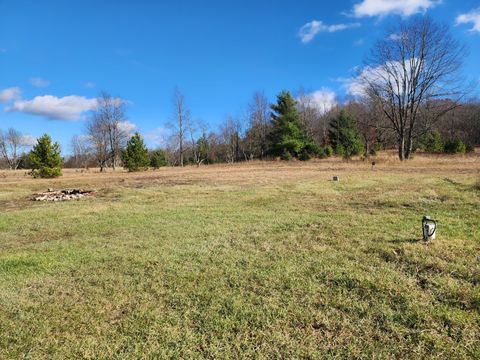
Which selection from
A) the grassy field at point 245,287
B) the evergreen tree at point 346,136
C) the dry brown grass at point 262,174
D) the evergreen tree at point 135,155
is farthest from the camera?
the evergreen tree at point 346,136

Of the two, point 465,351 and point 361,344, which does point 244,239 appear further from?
point 465,351

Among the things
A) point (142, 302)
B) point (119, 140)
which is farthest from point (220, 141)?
point (142, 302)

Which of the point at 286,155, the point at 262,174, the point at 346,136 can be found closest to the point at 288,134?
the point at 286,155

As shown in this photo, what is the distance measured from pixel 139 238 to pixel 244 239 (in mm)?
1958

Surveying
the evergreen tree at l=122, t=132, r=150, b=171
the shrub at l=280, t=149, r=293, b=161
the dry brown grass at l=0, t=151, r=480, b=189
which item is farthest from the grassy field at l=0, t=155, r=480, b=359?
the shrub at l=280, t=149, r=293, b=161

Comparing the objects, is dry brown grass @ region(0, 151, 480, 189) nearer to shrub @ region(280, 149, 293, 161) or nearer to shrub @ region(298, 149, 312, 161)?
shrub @ region(280, 149, 293, 161)

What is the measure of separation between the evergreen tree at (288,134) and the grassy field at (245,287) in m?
29.4

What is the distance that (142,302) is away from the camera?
3.32 m

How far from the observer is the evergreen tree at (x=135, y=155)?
30.9m

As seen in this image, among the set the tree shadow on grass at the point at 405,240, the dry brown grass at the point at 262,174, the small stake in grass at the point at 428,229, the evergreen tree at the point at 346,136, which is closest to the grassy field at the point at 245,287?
the tree shadow on grass at the point at 405,240

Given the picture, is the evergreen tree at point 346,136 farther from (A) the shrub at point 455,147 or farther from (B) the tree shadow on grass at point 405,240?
(B) the tree shadow on grass at point 405,240

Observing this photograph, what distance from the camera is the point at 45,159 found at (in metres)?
25.3

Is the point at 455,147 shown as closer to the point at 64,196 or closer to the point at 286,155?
Result: the point at 286,155

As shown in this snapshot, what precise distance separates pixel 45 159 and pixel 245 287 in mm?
26928
